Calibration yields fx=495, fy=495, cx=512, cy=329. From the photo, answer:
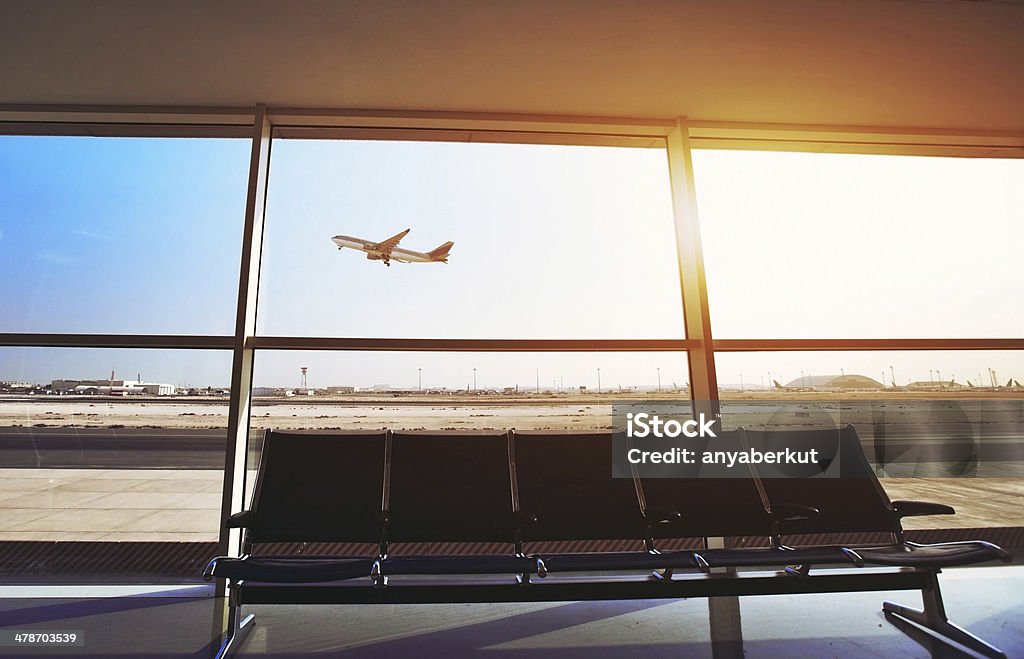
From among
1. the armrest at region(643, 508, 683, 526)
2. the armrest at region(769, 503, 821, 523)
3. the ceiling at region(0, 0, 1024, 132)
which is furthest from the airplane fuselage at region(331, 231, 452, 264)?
the armrest at region(769, 503, 821, 523)

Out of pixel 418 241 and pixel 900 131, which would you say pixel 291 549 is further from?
pixel 900 131

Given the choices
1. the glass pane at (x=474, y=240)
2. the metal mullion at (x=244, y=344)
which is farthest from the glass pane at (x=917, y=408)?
the metal mullion at (x=244, y=344)

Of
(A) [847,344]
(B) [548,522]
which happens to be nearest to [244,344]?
(B) [548,522]

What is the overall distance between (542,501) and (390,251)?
1802mm

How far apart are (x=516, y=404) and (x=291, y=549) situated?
4.76ft

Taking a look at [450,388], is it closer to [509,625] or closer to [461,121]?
[509,625]

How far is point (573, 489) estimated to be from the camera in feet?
7.95

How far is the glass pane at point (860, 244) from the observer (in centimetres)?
327

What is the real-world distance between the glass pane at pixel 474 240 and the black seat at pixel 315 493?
739mm

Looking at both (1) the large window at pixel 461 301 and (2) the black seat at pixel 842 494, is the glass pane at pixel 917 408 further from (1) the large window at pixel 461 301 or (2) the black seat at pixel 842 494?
(2) the black seat at pixel 842 494

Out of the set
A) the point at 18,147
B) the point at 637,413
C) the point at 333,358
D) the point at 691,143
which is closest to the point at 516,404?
the point at 637,413

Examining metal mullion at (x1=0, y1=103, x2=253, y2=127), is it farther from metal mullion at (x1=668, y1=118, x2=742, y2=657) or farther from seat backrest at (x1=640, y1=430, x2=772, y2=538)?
seat backrest at (x1=640, y1=430, x2=772, y2=538)

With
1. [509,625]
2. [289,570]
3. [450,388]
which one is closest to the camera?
[289,570]

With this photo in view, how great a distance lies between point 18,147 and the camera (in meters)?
3.26
